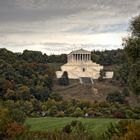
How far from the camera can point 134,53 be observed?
35.4 meters

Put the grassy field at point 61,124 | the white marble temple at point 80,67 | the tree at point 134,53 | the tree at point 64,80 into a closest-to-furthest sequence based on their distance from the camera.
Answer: the tree at point 134,53 < the grassy field at point 61,124 < the tree at point 64,80 < the white marble temple at point 80,67

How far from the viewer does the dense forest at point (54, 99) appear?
36406 mm

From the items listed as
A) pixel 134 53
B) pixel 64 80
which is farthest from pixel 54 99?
pixel 134 53

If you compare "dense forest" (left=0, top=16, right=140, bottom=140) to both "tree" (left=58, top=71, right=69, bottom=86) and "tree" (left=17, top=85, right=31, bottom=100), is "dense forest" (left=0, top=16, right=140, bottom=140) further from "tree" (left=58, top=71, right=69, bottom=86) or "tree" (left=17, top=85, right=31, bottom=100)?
"tree" (left=58, top=71, right=69, bottom=86)

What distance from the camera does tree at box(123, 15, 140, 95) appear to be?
35.0 m

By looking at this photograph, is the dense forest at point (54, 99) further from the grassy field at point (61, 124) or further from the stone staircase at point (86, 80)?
the stone staircase at point (86, 80)

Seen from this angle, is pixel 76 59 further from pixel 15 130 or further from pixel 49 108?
pixel 15 130

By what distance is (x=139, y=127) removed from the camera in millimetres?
37312

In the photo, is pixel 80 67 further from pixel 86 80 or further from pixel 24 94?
pixel 24 94

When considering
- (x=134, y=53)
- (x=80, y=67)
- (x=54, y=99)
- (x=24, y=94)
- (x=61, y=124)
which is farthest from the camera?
(x=80, y=67)

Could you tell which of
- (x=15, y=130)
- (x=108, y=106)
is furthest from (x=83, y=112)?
(x=15, y=130)

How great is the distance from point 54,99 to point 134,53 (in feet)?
297

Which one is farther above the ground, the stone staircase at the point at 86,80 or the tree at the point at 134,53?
the tree at the point at 134,53

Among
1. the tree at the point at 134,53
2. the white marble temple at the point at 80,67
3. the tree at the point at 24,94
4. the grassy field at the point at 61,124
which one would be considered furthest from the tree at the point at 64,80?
the tree at the point at 134,53
